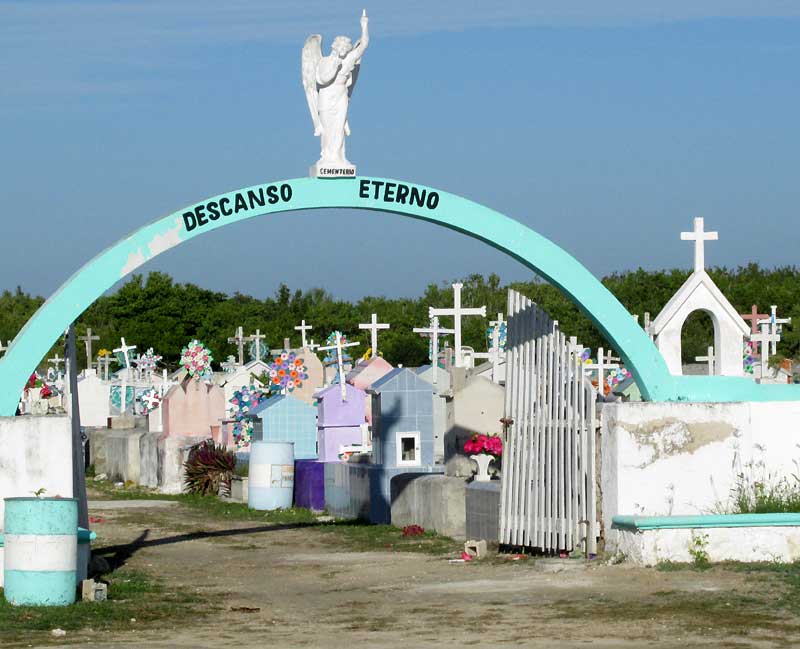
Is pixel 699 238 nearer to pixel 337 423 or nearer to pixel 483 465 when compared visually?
pixel 483 465

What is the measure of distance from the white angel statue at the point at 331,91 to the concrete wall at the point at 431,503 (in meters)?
5.79

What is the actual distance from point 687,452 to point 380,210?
3.97 m

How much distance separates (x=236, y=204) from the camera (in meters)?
15.4

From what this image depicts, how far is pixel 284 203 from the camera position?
50.9 ft

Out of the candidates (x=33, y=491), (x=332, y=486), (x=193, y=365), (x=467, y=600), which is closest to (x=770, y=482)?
(x=467, y=600)

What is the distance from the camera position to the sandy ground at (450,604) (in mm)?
12094

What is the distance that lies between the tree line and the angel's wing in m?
47.1

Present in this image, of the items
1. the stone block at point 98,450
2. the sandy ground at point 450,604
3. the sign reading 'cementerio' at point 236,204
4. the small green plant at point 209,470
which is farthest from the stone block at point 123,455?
the sign reading 'cementerio' at point 236,204

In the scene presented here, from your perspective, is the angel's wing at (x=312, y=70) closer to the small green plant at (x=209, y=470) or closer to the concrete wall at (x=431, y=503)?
the concrete wall at (x=431, y=503)

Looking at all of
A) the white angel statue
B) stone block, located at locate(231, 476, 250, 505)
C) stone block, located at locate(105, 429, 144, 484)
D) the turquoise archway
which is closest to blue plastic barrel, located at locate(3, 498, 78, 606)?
the turquoise archway

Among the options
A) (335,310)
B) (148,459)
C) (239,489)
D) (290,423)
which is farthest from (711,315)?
(335,310)

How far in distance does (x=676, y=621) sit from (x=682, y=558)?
124 inches

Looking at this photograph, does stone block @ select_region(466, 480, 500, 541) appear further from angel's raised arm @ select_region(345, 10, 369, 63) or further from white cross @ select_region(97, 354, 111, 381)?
white cross @ select_region(97, 354, 111, 381)

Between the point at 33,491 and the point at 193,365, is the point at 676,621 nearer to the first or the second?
the point at 33,491
